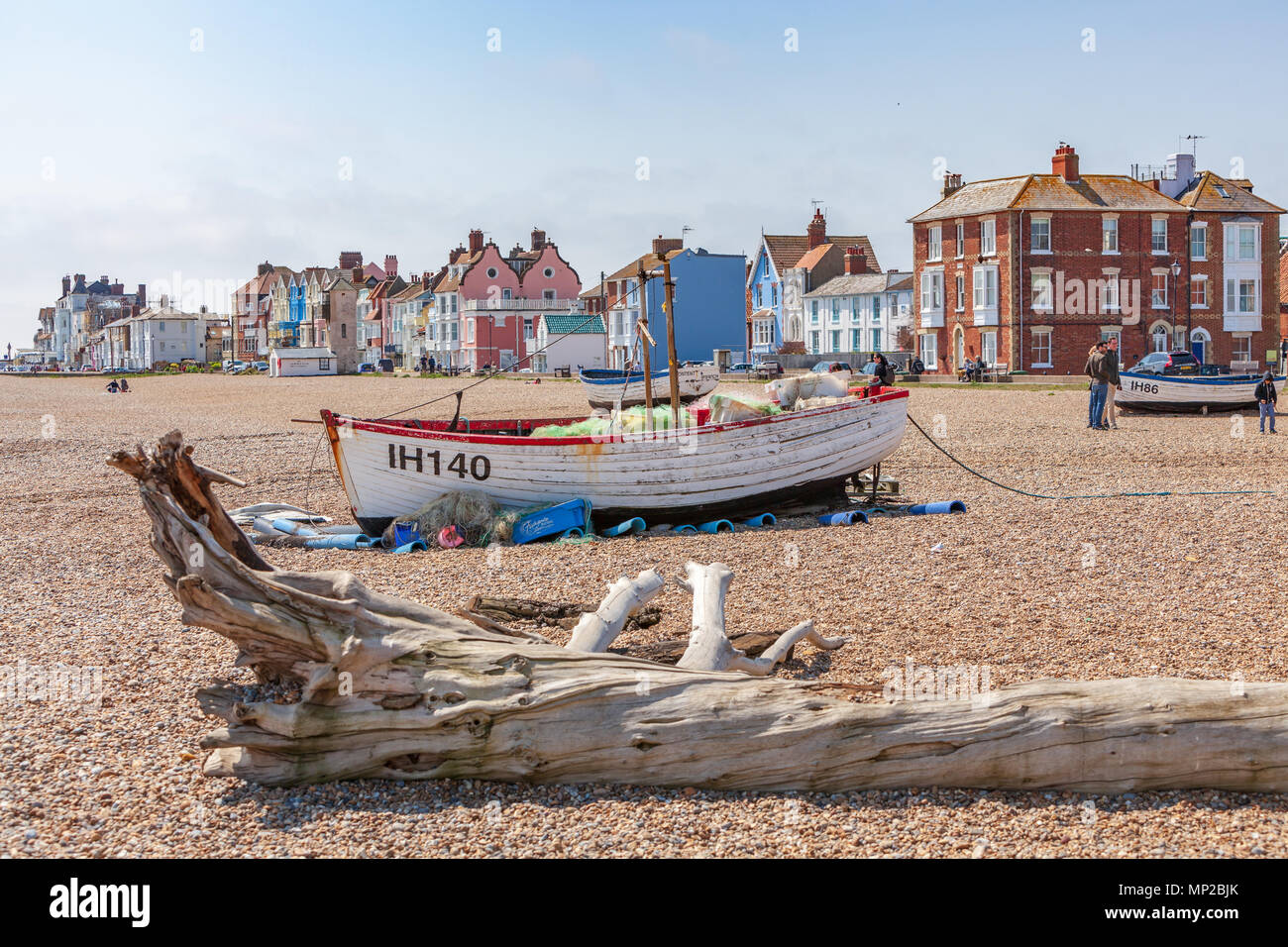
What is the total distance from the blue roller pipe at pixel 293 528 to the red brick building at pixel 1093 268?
146 ft

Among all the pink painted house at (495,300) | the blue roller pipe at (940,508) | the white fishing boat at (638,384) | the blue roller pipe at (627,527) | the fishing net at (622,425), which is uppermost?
the pink painted house at (495,300)

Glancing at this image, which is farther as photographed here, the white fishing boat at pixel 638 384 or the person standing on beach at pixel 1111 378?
the white fishing boat at pixel 638 384

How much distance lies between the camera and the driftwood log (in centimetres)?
544

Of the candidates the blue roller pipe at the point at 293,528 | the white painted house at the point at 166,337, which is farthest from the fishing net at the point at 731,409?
the white painted house at the point at 166,337

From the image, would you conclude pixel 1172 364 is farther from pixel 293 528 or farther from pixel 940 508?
pixel 293 528

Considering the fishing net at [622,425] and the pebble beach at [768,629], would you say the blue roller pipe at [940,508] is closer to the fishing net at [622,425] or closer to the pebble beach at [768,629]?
the pebble beach at [768,629]

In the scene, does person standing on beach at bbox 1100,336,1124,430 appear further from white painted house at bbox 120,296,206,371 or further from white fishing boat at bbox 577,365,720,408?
white painted house at bbox 120,296,206,371

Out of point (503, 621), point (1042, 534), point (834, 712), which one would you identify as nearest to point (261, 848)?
point (834, 712)

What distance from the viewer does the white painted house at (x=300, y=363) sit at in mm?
89562

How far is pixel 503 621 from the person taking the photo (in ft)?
28.9

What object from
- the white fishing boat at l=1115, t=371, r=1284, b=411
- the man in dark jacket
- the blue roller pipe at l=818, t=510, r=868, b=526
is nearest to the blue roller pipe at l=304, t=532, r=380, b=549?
the blue roller pipe at l=818, t=510, r=868, b=526

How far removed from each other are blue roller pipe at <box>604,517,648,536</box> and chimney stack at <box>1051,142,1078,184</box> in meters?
47.7

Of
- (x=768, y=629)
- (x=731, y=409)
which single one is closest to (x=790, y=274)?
(x=731, y=409)
